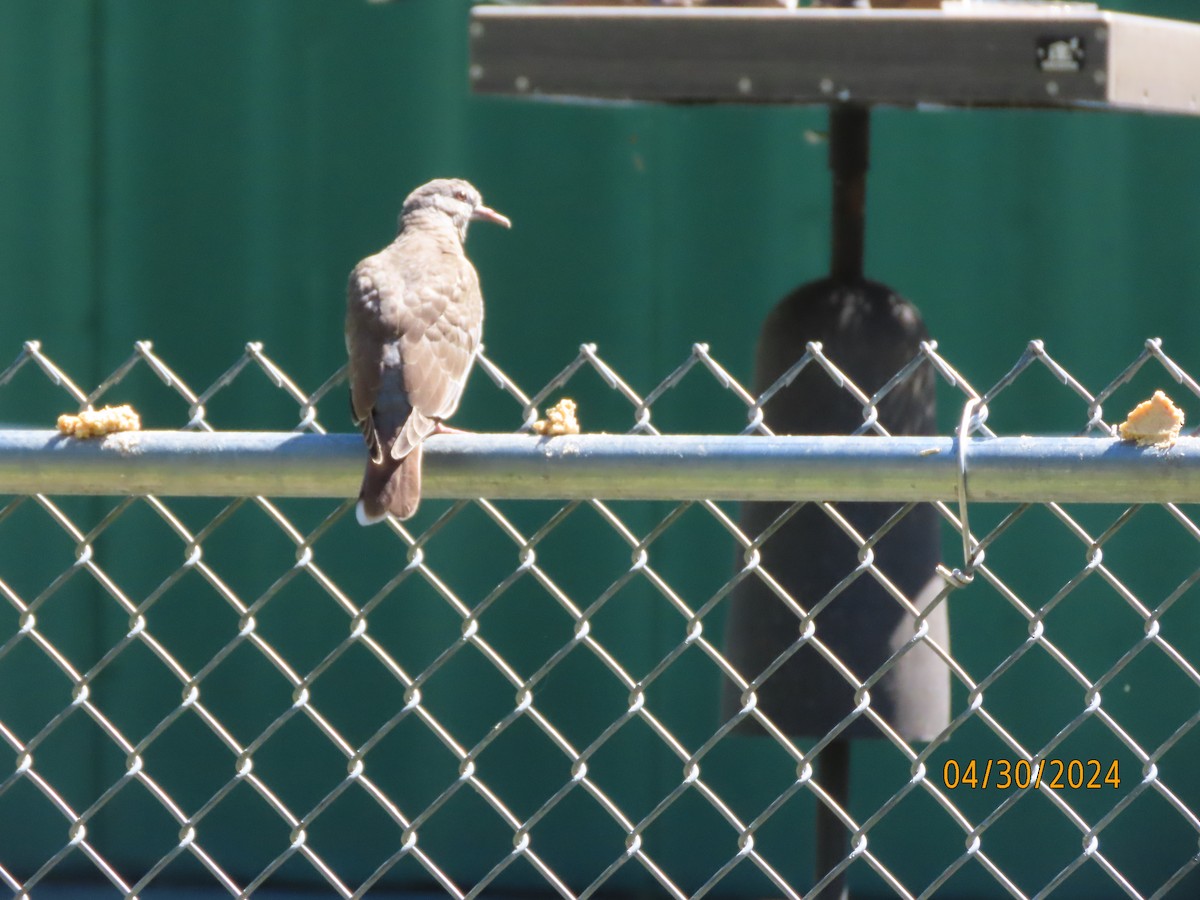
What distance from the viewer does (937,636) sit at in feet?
10.1

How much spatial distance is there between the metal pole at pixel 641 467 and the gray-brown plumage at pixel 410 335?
1.02 feet

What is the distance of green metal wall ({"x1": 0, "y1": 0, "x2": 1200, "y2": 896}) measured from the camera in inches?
165

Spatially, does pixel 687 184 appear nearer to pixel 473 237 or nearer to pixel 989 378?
pixel 473 237

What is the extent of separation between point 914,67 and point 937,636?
108 cm

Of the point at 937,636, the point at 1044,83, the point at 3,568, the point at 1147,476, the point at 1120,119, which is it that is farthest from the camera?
the point at 3,568

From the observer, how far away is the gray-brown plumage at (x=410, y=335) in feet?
8.14

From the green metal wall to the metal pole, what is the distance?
8.28ft

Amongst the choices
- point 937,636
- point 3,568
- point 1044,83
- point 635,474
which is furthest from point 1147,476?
point 3,568

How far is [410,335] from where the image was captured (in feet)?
9.86

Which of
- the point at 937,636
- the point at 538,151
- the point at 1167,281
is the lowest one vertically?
the point at 937,636

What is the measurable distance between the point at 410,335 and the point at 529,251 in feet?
4.46
